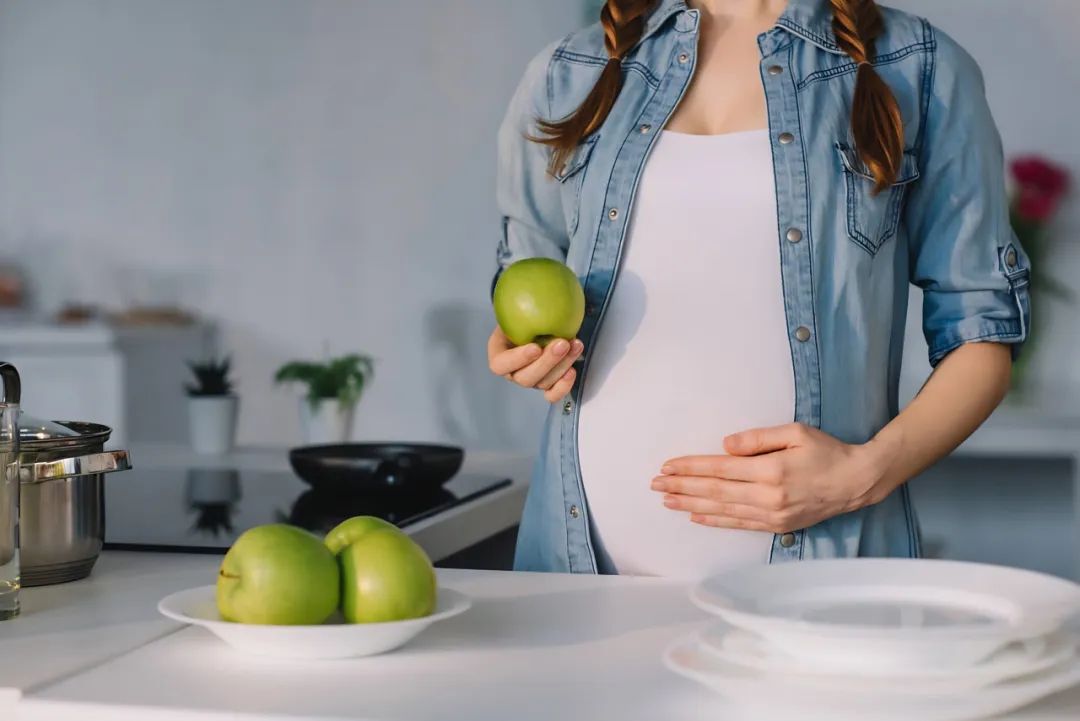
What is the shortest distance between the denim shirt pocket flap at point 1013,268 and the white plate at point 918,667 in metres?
0.63

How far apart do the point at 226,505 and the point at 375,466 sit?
229 millimetres

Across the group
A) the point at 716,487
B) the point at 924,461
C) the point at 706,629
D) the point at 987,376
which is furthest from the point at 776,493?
the point at 706,629

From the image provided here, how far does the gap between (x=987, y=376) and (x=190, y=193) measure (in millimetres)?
3579

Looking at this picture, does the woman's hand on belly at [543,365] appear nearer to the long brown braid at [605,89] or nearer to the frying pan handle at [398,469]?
the long brown braid at [605,89]

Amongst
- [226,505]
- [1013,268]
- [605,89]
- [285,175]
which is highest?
[285,175]

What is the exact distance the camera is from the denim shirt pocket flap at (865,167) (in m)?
1.37

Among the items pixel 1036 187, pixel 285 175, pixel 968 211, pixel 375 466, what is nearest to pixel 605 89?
pixel 968 211

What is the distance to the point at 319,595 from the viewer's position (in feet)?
2.94

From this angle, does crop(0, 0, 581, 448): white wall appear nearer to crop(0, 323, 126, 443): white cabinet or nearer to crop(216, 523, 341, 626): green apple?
crop(0, 323, 126, 443): white cabinet

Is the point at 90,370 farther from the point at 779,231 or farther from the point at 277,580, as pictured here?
the point at 277,580

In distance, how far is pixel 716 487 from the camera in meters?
1.28

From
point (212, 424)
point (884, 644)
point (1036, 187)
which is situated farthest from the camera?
point (1036, 187)

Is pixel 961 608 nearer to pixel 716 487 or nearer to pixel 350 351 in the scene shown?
pixel 716 487

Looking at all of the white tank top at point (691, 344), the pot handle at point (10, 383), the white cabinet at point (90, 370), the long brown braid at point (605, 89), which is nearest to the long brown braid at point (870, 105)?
the white tank top at point (691, 344)
